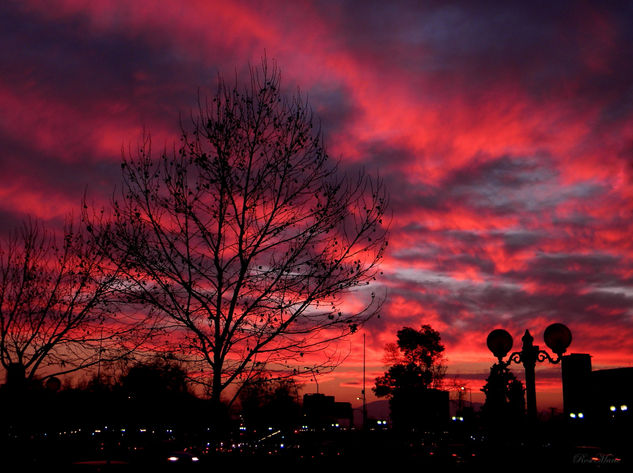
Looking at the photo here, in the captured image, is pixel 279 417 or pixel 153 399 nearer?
pixel 153 399

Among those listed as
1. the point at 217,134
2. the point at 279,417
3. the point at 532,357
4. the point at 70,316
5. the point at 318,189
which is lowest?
the point at 279,417

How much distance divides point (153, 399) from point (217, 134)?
9206 cm

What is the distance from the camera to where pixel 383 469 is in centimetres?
2661

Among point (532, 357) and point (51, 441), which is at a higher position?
point (532, 357)

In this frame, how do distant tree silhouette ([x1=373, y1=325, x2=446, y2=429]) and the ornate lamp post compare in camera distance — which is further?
distant tree silhouette ([x1=373, y1=325, x2=446, y2=429])

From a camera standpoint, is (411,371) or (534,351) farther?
(411,371)

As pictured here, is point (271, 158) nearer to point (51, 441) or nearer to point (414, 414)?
point (51, 441)

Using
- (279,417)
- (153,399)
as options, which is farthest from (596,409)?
(279,417)

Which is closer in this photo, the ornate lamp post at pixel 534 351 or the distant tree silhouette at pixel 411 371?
the ornate lamp post at pixel 534 351

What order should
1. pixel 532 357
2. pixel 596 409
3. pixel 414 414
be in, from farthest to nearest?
1. pixel 414 414
2. pixel 596 409
3. pixel 532 357

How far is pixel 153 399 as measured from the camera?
10019 centimetres

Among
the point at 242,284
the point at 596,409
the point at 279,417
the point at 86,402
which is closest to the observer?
the point at 242,284

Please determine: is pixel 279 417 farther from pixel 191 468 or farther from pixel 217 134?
pixel 217 134

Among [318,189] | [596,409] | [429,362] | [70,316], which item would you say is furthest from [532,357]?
[429,362]
